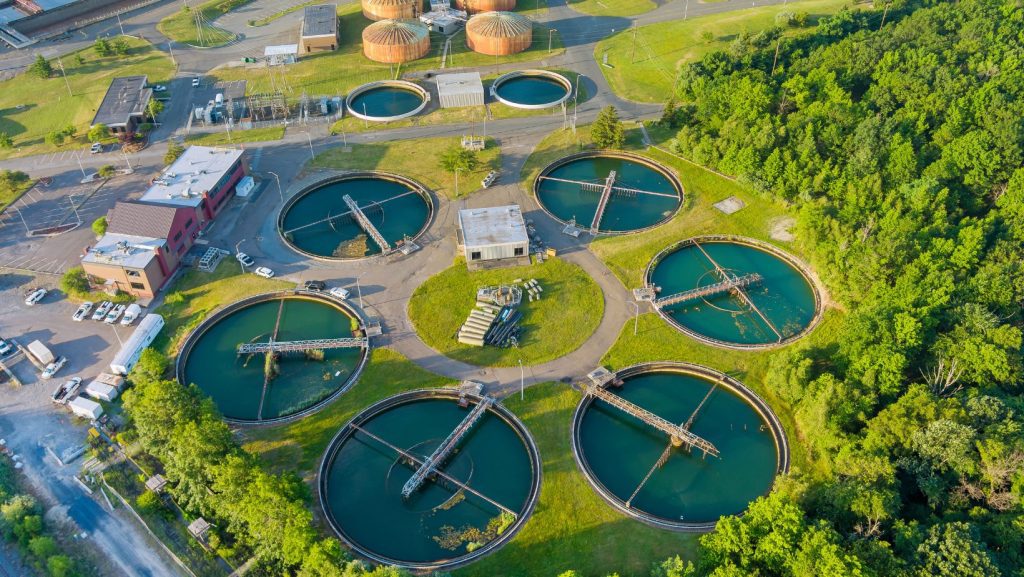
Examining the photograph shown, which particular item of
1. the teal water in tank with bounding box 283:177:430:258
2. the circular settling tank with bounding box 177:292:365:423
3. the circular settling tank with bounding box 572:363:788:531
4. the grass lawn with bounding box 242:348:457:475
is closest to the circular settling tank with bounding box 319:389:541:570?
the grass lawn with bounding box 242:348:457:475

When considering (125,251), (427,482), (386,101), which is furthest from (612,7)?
(427,482)

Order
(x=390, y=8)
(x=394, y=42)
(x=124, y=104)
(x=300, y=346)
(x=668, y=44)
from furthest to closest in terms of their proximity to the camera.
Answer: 1. (x=390, y=8)
2. (x=668, y=44)
3. (x=394, y=42)
4. (x=124, y=104)
5. (x=300, y=346)

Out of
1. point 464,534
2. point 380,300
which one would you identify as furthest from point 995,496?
point 380,300

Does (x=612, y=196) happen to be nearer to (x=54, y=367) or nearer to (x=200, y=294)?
(x=200, y=294)

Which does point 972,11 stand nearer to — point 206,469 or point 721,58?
point 721,58

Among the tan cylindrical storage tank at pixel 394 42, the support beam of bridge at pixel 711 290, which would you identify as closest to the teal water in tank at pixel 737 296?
the support beam of bridge at pixel 711 290
